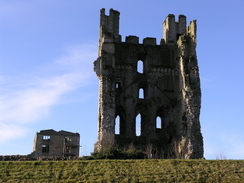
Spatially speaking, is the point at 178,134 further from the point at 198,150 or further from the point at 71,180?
the point at 71,180

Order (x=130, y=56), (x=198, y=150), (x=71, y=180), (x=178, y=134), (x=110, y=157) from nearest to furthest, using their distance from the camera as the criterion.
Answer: (x=71, y=180)
(x=110, y=157)
(x=198, y=150)
(x=178, y=134)
(x=130, y=56)

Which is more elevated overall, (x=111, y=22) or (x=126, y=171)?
(x=111, y=22)

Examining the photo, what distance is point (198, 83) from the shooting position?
39.6 metres

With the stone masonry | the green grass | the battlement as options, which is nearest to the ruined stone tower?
the battlement

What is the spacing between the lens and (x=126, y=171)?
2827 cm

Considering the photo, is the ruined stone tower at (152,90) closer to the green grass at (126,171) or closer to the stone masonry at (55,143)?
the green grass at (126,171)

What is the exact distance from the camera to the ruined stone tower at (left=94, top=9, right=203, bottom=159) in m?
38.7

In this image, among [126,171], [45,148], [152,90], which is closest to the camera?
[126,171]

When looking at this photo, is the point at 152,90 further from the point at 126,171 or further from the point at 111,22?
the point at 126,171

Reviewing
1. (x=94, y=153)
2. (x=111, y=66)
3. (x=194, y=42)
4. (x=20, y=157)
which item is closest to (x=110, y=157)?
(x=94, y=153)

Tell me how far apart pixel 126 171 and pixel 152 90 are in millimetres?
15110

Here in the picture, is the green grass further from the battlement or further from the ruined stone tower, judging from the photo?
the battlement

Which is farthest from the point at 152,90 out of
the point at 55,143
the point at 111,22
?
the point at 55,143

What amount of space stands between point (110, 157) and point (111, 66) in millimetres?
9726
